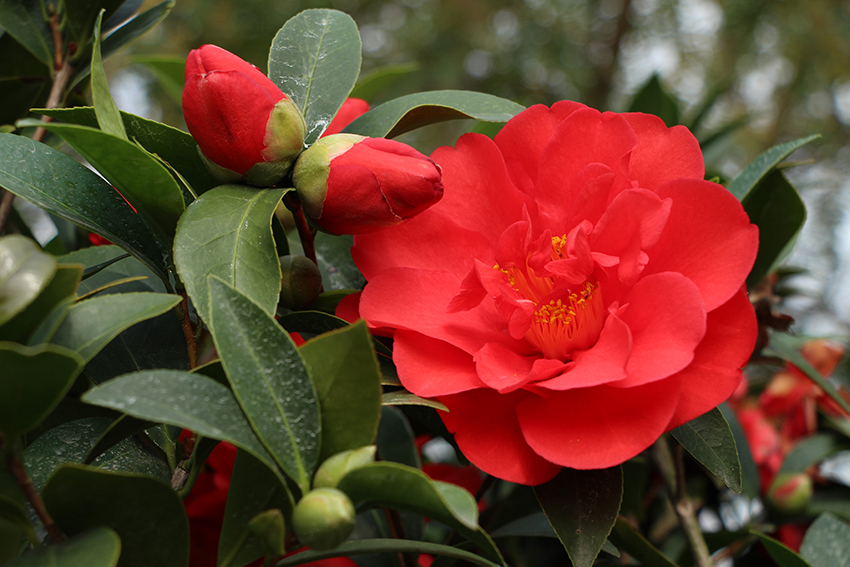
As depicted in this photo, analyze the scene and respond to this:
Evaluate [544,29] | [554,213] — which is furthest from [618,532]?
[544,29]

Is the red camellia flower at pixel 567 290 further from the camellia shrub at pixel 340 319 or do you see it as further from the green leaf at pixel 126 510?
the green leaf at pixel 126 510

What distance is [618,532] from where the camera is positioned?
0.58 m

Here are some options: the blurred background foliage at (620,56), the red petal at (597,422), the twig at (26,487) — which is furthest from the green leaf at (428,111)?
the blurred background foliage at (620,56)

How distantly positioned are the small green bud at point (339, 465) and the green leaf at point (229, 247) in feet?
0.35

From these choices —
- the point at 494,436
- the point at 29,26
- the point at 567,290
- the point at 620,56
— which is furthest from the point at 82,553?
the point at 620,56

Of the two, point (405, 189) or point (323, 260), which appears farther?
point (323, 260)

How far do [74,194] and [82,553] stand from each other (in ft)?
0.85

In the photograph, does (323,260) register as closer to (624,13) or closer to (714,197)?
(714,197)

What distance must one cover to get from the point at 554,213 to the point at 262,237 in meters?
0.24

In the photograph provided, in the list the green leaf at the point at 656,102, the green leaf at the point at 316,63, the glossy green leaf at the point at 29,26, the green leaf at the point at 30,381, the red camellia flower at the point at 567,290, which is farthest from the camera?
the green leaf at the point at 656,102

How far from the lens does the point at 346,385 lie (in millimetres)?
364

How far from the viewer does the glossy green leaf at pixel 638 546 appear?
57cm

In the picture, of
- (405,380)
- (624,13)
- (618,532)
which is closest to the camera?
(405,380)

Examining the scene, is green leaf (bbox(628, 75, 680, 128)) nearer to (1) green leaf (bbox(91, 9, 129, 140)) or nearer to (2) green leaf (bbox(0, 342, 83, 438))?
(1) green leaf (bbox(91, 9, 129, 140))
